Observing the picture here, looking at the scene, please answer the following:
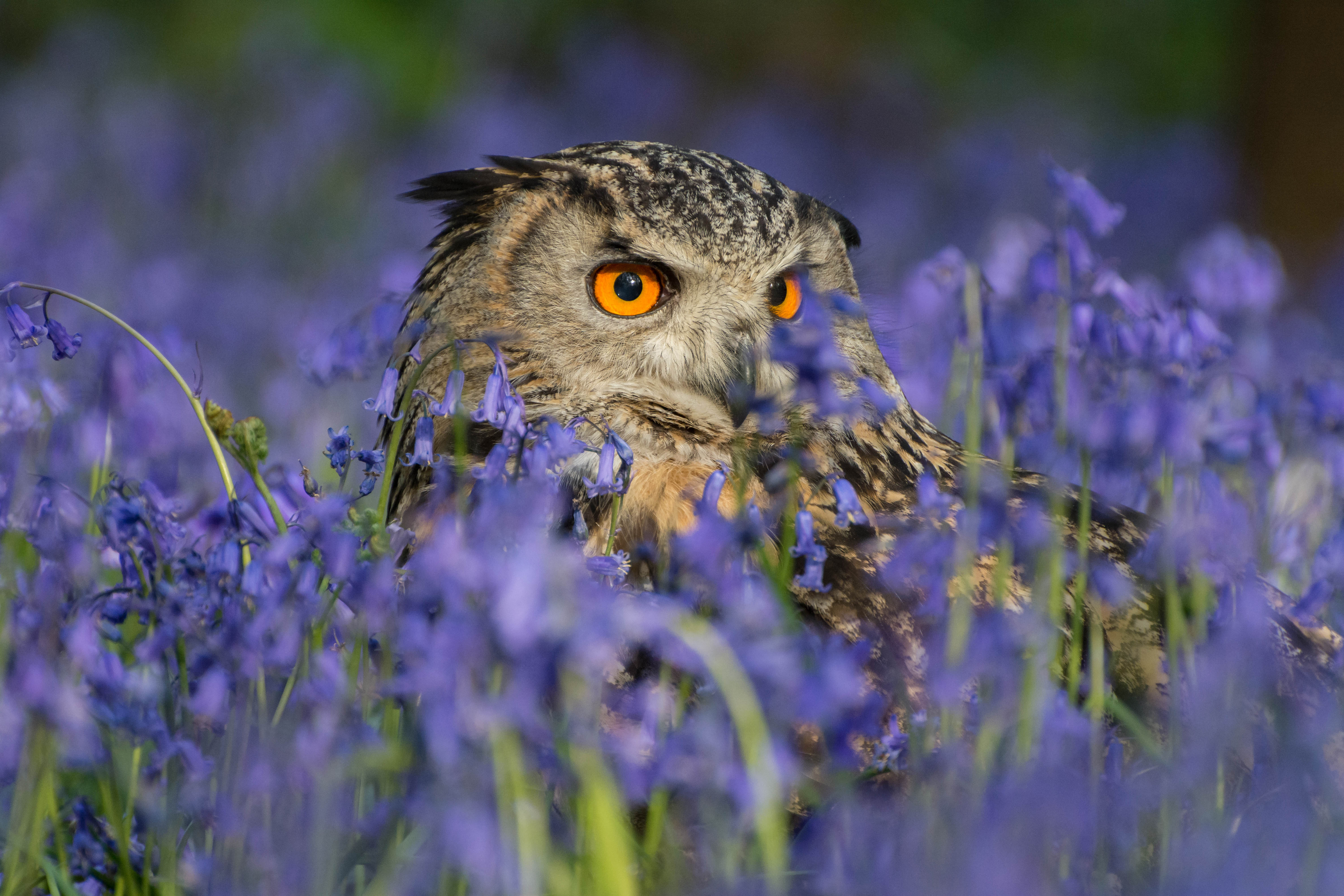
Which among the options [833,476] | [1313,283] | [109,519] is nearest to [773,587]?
[833,476]

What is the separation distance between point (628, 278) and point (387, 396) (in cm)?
81

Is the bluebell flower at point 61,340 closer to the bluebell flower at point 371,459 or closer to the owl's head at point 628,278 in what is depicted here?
the bluebell flower at point 371,459

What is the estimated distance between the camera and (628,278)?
7.36 feet

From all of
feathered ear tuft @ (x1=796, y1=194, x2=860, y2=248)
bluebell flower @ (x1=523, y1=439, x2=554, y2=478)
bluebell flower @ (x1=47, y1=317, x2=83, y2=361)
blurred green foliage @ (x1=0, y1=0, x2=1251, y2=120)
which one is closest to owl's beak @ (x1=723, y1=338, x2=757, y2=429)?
feathered ear tuft @ (x1=796, y1=194, x2=860, y2=248)

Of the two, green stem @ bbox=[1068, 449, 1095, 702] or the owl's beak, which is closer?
green stem @ bbox=[1068, 449, 1095, 702]

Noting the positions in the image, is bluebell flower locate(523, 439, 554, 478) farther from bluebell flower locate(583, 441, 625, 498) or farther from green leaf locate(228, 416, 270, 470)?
green leaf locate(228, 416, 270, 470)

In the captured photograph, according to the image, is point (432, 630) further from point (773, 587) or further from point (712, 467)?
point (712, 467)

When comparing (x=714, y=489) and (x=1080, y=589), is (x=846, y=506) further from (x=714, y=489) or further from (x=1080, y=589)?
(x=1080, y=589)

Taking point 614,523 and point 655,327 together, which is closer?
point 614,523

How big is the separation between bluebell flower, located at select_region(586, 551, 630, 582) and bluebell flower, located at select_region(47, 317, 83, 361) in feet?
1.99

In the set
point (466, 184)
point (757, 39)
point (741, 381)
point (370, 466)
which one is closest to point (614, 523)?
point (370, 466)

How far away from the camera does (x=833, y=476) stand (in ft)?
→ 4.75

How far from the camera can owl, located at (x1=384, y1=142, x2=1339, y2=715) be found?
2.07 meters

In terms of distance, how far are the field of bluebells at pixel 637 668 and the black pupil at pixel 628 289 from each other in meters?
0.39
